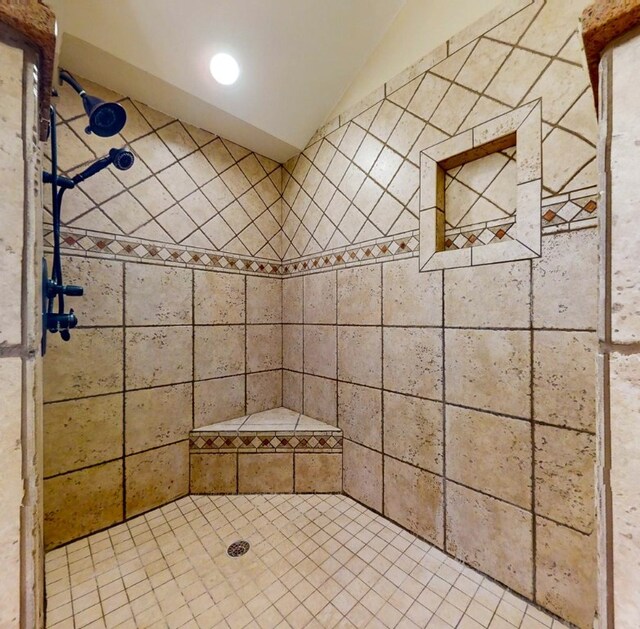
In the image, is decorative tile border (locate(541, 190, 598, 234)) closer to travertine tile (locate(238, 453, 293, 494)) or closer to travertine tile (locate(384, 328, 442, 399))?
travertine tile (locate(384, 328, 442, 399))

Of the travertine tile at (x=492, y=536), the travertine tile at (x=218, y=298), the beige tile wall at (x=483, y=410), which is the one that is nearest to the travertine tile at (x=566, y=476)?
the beige tile wall at (x=483, y=410)

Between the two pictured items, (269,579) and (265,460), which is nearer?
(269,579)

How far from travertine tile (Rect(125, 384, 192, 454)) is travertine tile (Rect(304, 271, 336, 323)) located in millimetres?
851

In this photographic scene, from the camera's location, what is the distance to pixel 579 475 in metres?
1.04

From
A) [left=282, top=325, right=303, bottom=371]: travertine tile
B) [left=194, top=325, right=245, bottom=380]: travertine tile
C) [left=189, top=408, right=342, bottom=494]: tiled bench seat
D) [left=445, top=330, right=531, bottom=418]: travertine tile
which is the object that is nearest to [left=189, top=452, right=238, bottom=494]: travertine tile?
[left=189, top=408, right=342, bottom=494]: tiled bench seat

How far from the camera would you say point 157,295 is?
5.46 feet

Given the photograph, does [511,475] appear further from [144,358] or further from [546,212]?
[144,358]

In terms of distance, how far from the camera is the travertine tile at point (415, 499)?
138 cm

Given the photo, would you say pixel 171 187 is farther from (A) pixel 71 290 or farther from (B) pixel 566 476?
(B) pixel 566 476

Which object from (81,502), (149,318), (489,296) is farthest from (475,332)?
(81,502)

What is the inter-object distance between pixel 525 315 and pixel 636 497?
89 centimetres

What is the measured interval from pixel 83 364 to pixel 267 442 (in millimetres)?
1013

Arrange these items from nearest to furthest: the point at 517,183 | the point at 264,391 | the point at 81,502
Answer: the point at 517,183, the point at 81,502, the point at 264,391

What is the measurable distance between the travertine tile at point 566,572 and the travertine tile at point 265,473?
3.90 ft
